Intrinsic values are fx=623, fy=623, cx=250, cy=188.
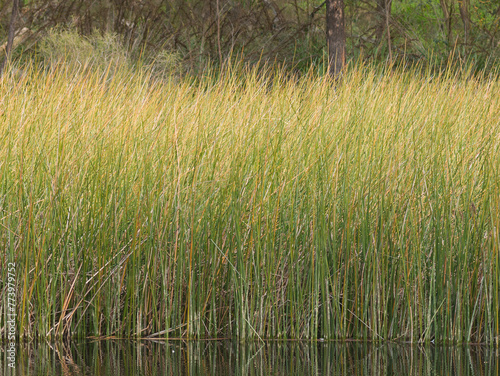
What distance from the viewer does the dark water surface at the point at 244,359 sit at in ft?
8.88

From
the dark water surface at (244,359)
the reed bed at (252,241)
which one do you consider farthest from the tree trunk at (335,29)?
the dark water surface at (244,359)

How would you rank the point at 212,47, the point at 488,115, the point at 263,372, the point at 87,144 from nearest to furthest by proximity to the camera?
the point at 263,372 < the point at 87,144 < the point at 488,115 < the point at 212,47

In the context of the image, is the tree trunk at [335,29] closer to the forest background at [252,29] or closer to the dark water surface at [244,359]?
the forest background at [252,29]

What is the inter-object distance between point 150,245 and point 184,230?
0.61 feet

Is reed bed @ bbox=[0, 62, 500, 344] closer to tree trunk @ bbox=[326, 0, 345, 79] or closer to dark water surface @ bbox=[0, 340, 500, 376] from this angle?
dark water surface @ bbox=[0, 340, 500, 376]

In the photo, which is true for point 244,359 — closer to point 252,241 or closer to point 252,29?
point 252,241

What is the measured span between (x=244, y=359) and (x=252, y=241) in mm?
575

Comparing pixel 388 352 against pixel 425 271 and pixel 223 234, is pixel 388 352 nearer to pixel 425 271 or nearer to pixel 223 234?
pixel 425 271

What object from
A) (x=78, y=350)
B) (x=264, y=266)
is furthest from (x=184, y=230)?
(x=78, y=350)

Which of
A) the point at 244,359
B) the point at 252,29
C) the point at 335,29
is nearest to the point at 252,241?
the point at 244,359

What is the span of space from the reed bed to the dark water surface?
3.7 inches

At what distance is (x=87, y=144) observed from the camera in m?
3.52

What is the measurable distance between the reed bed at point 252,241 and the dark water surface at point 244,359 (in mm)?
94

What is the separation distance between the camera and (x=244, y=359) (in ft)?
9.34
